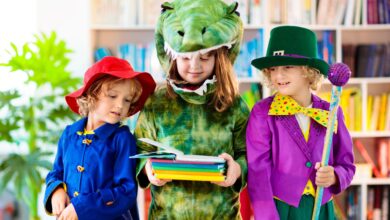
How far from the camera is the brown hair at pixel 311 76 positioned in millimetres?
1836

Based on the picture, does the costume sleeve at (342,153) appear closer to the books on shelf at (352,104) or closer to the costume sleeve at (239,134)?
the costume sleeve at (239,134)

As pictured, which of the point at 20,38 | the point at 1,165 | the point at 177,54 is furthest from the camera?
the point at 20,38

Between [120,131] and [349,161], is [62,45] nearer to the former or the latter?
[120,131]

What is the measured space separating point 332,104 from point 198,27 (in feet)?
1.53

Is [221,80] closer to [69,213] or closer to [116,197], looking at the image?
[116,197]

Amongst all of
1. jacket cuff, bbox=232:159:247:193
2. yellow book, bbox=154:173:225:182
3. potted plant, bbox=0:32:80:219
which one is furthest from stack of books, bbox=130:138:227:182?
potted plant, bbox=0:32:80:219

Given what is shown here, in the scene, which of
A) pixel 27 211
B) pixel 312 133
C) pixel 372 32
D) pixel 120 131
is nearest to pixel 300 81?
pixel 312 133

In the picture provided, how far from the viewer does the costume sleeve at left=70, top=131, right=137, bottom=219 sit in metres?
1.77

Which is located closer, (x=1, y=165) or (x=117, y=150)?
(x=117, y=150)

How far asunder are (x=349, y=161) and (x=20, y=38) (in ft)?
10.3

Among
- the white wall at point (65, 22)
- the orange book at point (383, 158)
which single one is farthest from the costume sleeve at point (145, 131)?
the orange book at point (383, 158)

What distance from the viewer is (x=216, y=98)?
73.9 inches

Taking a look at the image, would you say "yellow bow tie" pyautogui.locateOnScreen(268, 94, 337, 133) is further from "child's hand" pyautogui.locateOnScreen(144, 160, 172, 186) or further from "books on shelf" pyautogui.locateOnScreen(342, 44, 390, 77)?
"books on shelf" pyautogui.locateOnScreen(342, 44, 390, 77)

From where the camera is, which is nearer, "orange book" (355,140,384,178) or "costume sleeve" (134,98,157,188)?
"costume sleeve" (134,98,157,188)
